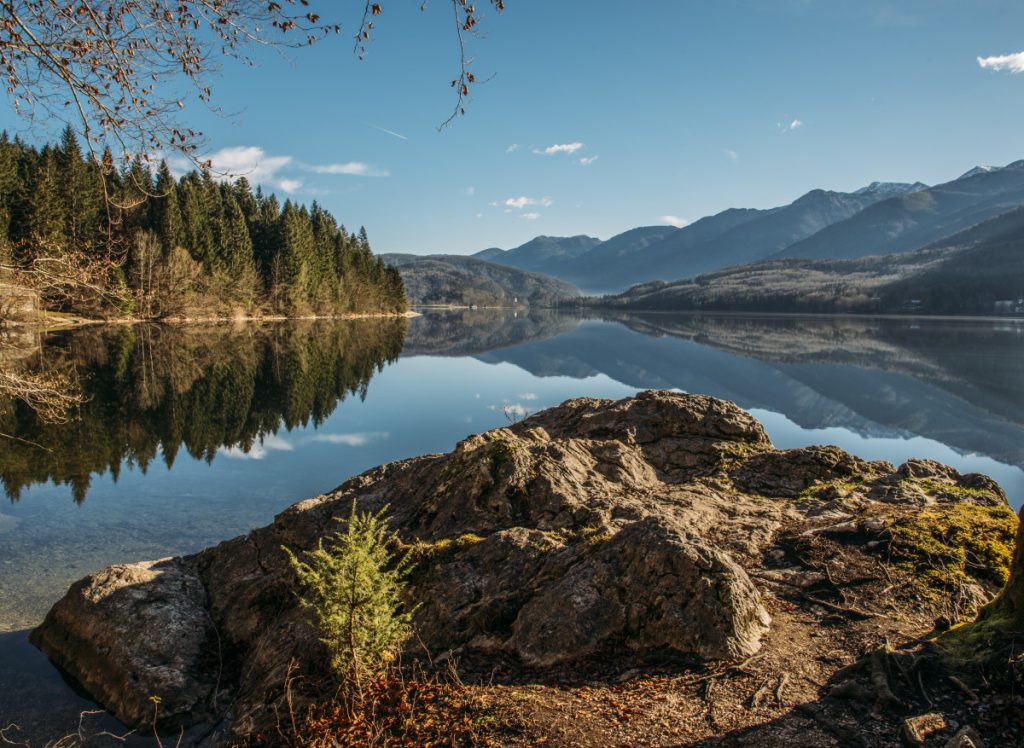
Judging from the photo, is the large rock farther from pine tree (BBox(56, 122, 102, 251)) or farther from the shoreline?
pine tree (BBox(56, 122, 102, 251))

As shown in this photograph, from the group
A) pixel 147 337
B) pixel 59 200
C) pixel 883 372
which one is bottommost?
pixel 883 372

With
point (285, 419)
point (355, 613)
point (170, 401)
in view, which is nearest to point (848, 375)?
point (285, 419)

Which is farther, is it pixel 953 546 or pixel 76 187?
pixel 76 187

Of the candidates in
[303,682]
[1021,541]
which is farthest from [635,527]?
[303,682]

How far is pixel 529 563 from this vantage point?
21.1ft

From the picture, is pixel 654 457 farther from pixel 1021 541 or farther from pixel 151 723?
pixel 151 723

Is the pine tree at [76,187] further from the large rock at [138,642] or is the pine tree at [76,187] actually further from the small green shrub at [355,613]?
the small green shrub at [355,613]

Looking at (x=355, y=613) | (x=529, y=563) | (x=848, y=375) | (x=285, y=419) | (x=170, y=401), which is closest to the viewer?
(x=355, y=613)

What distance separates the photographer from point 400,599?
6492mm

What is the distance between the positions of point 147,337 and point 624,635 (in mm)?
59662

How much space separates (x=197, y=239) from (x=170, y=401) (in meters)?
51.8

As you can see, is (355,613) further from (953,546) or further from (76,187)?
(76,187)

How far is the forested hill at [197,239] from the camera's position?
5222cm

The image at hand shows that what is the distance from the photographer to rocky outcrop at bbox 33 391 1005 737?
561 cm
